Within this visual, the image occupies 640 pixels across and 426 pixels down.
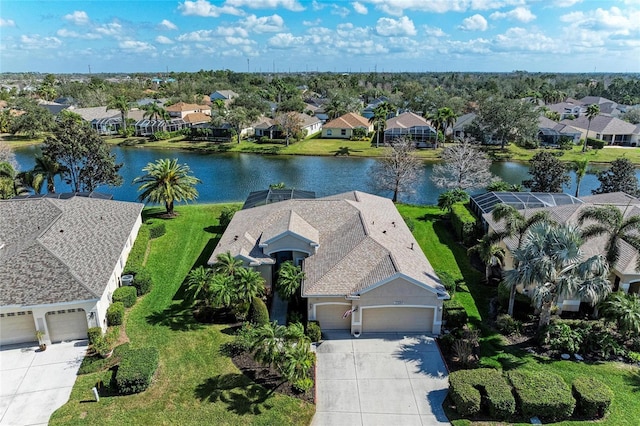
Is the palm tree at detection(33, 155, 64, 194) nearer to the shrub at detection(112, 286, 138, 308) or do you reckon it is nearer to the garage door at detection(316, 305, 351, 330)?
the shrub at detection(112, 286, 138, 308)

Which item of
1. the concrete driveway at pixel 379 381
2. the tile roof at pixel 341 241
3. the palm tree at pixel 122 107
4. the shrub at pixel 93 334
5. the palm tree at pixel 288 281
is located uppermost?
the palm tree at pixel 122 107

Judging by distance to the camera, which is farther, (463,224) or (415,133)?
(415,133)

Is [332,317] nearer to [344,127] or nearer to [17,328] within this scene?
[17,328]

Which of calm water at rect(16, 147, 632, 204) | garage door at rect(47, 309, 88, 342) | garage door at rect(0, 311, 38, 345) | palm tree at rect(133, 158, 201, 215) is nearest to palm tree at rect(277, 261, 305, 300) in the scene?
garage door at rect(47, 309, 88, 342)

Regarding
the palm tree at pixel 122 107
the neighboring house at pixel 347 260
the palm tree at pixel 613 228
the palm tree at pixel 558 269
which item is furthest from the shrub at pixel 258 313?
the palm tree at pixel 122 107

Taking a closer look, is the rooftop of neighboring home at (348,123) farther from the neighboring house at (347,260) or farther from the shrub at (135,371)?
the shrub at (135,371)

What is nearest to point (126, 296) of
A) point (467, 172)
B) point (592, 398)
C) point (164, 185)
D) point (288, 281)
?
point (288, 281)
